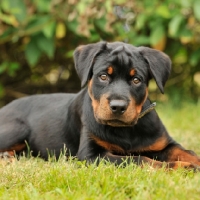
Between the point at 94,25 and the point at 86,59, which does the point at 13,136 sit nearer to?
the point at 86,59

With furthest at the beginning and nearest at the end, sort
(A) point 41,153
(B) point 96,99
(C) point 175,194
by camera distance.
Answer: (A) point 41,153 → (B) point 96,99 → (C) point 175,194

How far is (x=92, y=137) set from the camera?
4.16 m

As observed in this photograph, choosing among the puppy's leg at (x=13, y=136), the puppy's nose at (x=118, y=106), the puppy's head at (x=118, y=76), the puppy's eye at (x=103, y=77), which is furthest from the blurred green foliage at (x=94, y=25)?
the puppy's nose at (x=118, y=106)

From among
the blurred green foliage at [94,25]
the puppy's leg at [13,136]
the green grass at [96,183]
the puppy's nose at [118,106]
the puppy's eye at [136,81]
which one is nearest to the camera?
the green grass at [96,183]

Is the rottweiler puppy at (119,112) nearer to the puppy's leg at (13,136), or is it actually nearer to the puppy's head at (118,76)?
the puppy's head at (118,76)

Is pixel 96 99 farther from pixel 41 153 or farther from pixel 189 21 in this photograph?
pixel 189 21

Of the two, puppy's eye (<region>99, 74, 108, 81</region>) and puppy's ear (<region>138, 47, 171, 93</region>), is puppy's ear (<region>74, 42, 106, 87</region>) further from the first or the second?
puppy's ear (<region>138, 47, 171, 93</region>)

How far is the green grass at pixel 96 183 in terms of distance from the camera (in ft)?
9.82

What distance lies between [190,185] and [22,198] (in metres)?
1.02

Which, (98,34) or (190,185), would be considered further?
(98,34)

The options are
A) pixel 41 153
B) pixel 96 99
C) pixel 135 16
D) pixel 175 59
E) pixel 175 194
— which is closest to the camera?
pixel 175 194

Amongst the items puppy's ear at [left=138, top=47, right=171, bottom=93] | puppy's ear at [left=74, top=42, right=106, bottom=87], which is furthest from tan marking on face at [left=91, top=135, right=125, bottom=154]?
puppy's ear at [left=138, top=47, right=171, bottom=93]

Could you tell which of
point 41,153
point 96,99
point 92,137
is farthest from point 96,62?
point 41,153

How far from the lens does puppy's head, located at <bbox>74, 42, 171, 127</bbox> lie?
388cm
